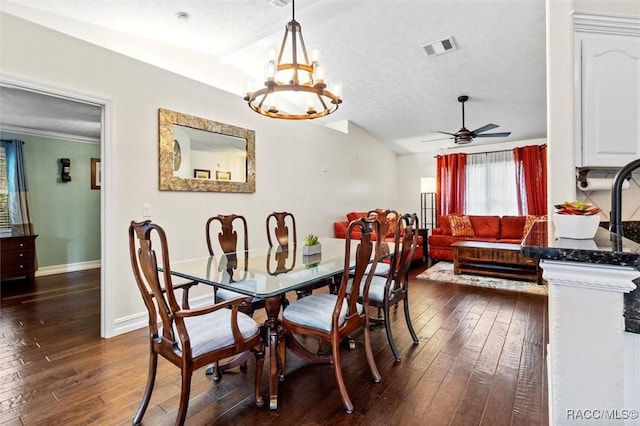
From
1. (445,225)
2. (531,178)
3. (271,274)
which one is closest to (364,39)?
(271,274)

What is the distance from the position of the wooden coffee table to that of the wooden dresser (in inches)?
242

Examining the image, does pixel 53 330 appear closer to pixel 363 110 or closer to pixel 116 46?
pixel 116 46

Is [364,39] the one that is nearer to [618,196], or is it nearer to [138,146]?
[138,146]

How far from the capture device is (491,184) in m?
6.93

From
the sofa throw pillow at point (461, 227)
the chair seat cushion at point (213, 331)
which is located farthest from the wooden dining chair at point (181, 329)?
the sofa throw pillow at point (461, 227)

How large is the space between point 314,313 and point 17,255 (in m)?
4.74

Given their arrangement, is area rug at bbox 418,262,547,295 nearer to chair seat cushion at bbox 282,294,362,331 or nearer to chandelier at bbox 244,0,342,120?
chair seat cushion at bbox 282,294,362,331

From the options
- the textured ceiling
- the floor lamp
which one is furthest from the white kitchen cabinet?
the floor lamp

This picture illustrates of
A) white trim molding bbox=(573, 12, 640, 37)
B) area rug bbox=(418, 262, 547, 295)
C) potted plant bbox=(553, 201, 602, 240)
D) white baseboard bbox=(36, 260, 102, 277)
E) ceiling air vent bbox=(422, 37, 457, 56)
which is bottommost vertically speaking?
area rug bbox=(418, 262, 547, 295)

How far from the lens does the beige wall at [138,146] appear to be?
95.0 inches

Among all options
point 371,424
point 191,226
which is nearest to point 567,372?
point 371,424

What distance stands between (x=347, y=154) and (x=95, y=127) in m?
4.13

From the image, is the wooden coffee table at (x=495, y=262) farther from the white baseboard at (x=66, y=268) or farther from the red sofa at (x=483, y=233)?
the white baseboard at (x=66, y=268)

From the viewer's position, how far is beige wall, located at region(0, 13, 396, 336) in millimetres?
2414
